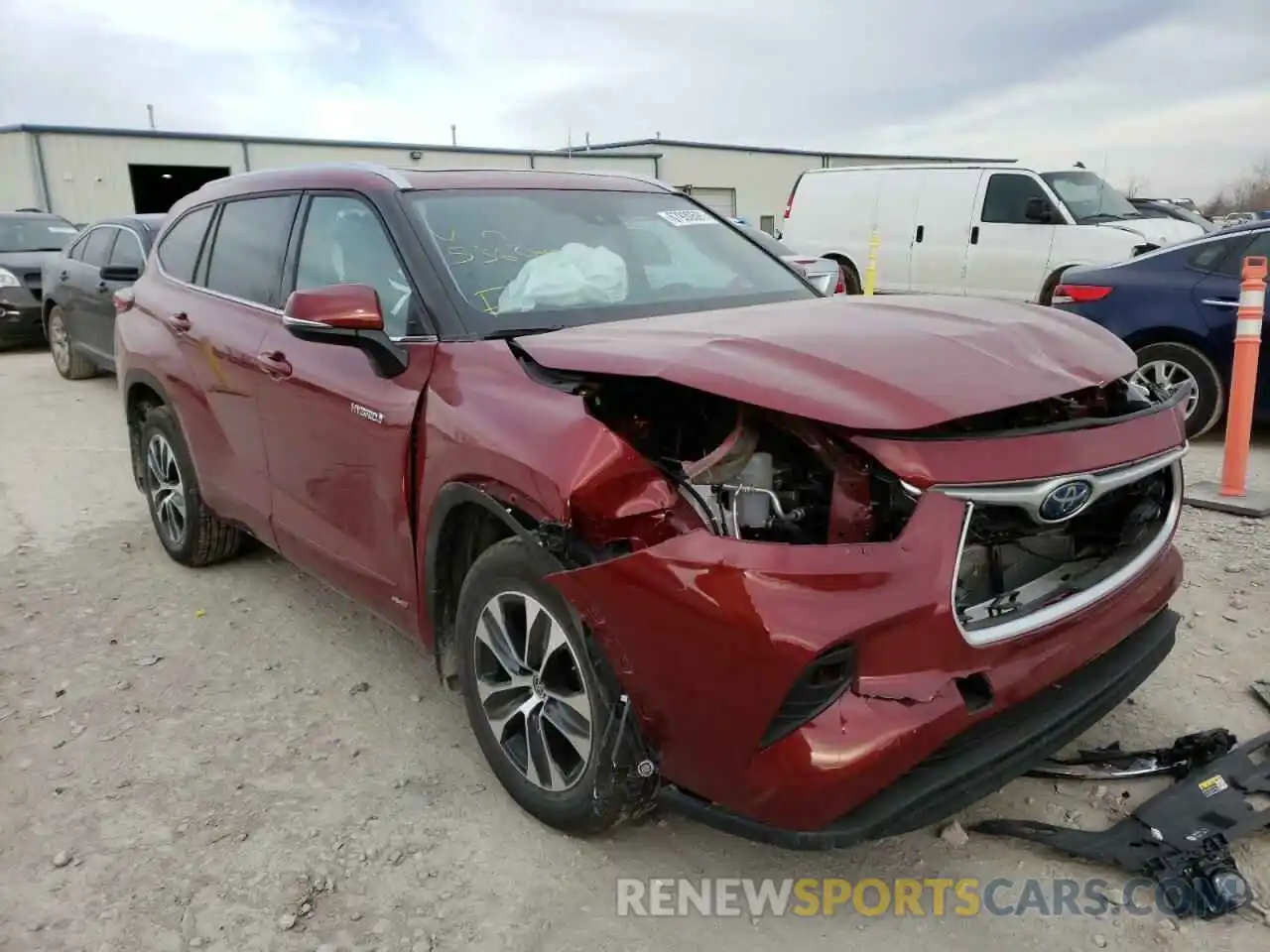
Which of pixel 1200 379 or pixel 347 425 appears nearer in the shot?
pixel 347 425

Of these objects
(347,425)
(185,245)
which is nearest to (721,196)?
(185,245)

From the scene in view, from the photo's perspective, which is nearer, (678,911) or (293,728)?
(678,911)

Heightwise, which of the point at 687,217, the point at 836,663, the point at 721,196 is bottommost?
the point at 836,663

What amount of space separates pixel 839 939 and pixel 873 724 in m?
0.65

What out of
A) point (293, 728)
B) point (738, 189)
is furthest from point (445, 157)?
point (293, 728)

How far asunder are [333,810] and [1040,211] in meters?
10.3

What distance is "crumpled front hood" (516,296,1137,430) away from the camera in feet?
6.76

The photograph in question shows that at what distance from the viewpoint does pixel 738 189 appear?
117 feet

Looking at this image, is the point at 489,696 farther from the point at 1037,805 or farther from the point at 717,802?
the point at 1037,805

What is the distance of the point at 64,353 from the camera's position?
32.7 ft

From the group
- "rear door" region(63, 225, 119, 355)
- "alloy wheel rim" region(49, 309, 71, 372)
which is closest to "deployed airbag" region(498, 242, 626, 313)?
"rear door" region(63, 225, 119, 355)

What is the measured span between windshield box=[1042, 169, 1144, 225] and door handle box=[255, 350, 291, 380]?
9596 millimetres

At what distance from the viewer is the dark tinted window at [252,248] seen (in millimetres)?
3709

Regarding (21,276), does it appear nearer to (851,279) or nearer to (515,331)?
(851,279)
